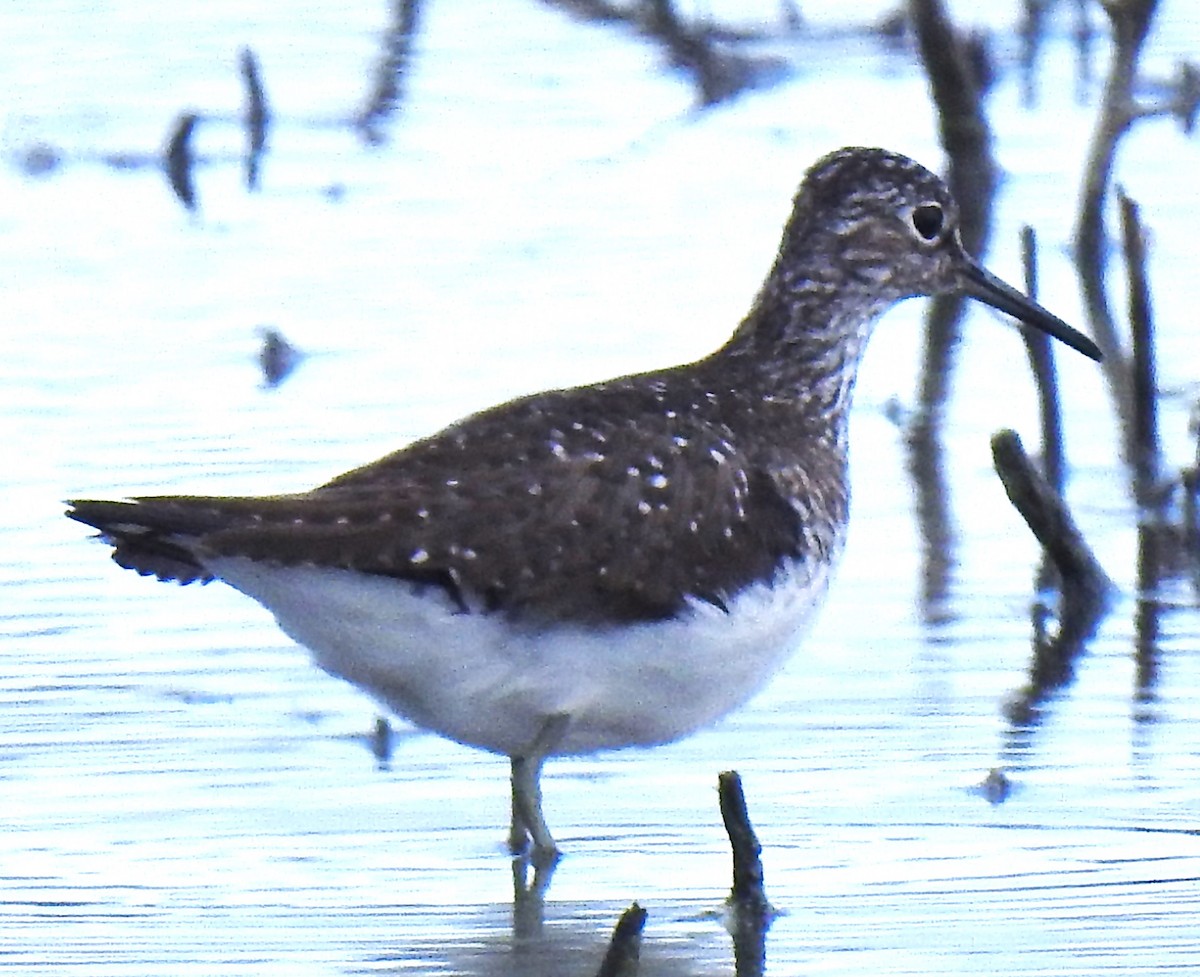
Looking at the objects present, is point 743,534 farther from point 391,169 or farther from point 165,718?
point 391,169

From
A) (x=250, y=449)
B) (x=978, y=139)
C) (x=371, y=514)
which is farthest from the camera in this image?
(x=978, y=139)

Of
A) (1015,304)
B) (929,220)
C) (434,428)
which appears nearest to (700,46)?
(434,428)

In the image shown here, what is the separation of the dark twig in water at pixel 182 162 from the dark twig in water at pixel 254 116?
29 centimetres

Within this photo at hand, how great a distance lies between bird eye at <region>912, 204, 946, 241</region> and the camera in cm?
758

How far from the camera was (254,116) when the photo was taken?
11789mm

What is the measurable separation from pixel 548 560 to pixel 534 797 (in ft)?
1.60

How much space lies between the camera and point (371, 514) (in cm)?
623

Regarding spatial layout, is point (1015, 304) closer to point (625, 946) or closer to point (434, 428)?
point (434, 428)

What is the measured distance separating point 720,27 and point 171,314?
336 cm

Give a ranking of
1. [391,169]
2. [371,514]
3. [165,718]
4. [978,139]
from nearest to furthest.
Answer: [371,514] < [165,718] < [978,139] < [391,169]

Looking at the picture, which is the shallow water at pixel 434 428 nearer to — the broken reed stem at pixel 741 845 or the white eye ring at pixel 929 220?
the broken reed stem at pixel 741 845

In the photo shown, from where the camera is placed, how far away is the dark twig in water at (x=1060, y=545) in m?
7.59

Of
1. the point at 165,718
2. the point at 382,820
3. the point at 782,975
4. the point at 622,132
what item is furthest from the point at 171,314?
the point at 782,975

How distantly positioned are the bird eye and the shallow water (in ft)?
2.87
